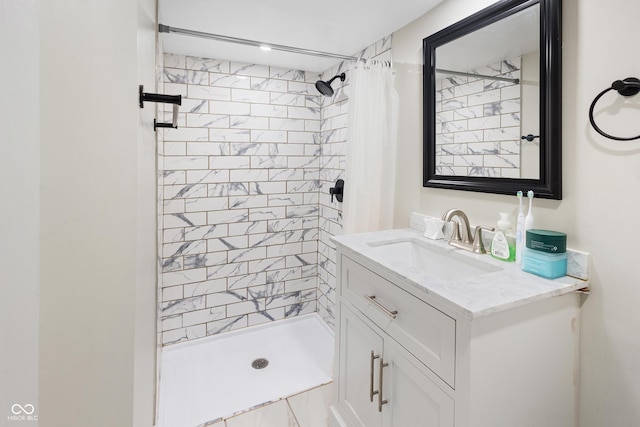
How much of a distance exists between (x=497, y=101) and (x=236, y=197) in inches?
77.0

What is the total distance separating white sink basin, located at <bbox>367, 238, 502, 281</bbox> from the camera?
1.27 m

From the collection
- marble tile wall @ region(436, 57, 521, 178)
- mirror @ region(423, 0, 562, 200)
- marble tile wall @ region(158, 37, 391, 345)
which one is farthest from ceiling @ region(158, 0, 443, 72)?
marble tile wall @ region(436, 57, 521, 178)

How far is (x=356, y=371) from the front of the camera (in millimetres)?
1420

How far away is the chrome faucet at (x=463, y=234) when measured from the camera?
1.34 metres

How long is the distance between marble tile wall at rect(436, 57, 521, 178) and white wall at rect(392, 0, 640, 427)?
0.18 meters

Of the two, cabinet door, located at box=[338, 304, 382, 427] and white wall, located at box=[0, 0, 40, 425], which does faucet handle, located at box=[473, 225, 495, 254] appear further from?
white wall, located at box=[0, 0, 40, 425]

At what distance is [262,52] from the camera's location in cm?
227

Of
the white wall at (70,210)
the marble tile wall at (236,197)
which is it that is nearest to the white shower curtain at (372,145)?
the marble tile wall at (236,197)

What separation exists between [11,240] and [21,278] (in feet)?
0.19

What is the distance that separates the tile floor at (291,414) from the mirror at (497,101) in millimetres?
1467

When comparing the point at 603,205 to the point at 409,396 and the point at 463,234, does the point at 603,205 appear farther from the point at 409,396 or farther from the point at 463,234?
the point at 409,396
